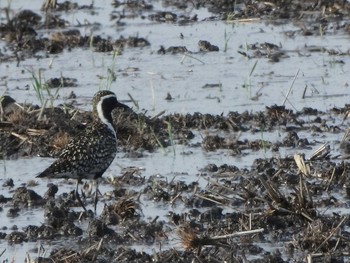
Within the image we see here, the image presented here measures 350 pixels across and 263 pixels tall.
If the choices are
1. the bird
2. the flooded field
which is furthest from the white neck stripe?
the flooded field

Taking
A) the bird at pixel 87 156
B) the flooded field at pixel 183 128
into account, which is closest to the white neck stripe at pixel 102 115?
the bird at pixel 87 156

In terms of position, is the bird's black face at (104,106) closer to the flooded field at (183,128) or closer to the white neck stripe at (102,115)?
the white neck stripe at (102,115)

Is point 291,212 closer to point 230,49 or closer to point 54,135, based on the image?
point 54,135

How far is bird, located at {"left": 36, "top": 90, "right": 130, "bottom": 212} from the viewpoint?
1246 centimetres

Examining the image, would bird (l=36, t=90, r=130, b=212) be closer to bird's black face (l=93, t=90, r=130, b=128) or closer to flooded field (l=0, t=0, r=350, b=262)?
bird's black face (l=93, t=90, r=130, b=128)

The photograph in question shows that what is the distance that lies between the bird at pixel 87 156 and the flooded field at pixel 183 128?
0.74 feet

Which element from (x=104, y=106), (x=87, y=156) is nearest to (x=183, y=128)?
(x=104, y=106)

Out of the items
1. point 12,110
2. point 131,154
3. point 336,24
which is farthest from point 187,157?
point 336,24

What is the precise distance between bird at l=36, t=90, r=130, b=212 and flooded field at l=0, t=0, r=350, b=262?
227 mm

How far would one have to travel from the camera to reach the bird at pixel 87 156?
491 inches


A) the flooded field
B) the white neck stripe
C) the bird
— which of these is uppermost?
the white neck stripe

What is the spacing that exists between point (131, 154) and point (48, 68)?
4.16m

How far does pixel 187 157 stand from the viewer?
544 inches

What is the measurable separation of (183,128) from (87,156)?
229 centimetres
